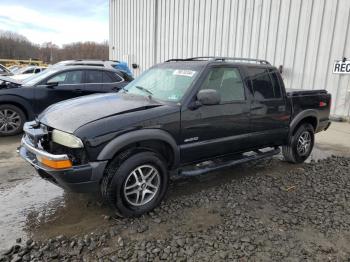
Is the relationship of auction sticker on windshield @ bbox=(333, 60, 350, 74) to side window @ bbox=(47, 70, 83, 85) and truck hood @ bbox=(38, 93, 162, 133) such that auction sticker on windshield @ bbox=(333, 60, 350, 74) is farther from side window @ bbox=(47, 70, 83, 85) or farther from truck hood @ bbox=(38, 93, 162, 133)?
truck hood @ bbox=(38, 93, 162, 133)

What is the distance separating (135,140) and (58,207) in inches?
54.2

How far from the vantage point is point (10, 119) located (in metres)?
6.84

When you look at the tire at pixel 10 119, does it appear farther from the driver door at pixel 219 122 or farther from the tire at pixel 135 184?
the driver door at pixel 219 122

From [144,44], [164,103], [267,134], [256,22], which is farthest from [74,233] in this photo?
[144,44]

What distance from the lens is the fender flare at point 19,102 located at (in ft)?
21.9

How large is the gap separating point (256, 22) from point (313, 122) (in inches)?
283

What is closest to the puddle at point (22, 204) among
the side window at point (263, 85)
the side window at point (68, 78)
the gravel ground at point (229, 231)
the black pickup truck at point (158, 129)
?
the gravel ground at point (229, 231)

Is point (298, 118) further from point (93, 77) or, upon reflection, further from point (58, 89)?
point (58, 89)

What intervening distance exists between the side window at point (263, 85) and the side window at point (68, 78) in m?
4.78

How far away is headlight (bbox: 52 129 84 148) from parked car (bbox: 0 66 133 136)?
171 inches

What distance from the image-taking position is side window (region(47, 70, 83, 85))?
24.2 ft

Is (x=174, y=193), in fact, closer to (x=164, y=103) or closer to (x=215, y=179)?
(x=215, y=179)

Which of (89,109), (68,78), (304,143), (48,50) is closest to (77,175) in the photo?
(89,109)

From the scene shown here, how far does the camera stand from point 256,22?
38.1 feet
